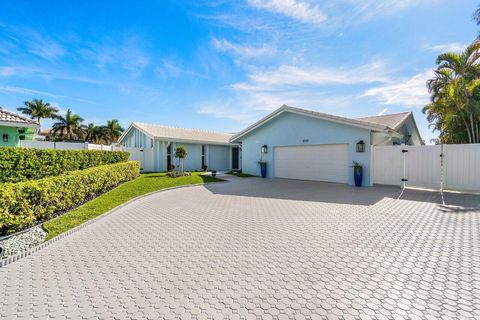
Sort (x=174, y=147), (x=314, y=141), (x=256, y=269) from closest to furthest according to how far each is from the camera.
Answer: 1. (x=256, y=269)
2. (x=314, y=141)
3. (x=174, y=147)

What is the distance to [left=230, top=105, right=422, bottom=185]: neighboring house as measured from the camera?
12807 mm

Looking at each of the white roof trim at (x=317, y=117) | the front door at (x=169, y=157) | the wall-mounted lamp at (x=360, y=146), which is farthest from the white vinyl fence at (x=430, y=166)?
the front door at (x=169, y=157)

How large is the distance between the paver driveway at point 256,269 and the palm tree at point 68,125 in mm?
42833

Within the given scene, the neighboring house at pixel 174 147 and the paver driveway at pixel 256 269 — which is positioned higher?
the neighboring house at pixel 174 147

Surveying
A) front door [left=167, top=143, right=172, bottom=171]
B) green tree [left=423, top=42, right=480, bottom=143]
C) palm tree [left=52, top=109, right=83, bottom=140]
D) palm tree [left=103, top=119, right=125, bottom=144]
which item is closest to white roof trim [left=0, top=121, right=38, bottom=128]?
front door [left=167, top=143, right=172, bottom=171]

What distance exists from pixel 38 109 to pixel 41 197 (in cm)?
4537

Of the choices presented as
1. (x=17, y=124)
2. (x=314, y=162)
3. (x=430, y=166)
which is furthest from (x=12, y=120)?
(x=430, y=166)

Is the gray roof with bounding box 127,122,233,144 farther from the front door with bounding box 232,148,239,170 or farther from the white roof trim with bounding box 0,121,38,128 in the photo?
the white roof trim with bounding box 0,121,38,128

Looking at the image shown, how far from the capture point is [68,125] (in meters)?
40.0

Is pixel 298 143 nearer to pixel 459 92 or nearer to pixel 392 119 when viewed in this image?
pixel 392 119

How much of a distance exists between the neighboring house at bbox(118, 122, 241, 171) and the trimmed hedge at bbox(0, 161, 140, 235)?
10.9 metres

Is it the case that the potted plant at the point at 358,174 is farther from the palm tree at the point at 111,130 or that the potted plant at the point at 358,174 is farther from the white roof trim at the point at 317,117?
the palm tree at the point at 111,130

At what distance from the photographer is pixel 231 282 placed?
10.8 feet

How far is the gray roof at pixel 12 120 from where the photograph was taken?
10.6 metres
